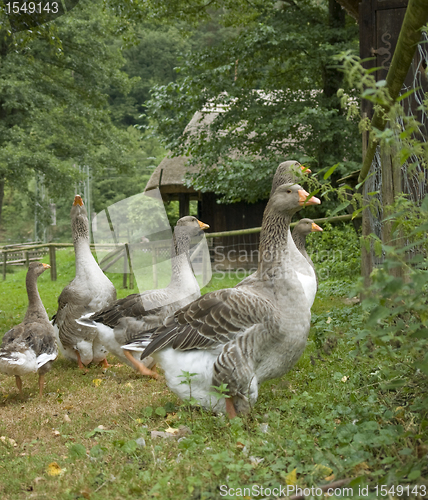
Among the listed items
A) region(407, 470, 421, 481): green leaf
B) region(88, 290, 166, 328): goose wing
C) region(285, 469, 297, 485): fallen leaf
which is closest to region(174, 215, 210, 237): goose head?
region(88, 290, 166, 328): goose wing

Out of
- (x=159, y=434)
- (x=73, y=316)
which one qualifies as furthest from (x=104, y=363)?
(x=159, y=434)

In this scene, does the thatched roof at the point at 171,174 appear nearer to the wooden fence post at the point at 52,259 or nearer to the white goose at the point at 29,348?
the wooden fence post at the point at 52,259

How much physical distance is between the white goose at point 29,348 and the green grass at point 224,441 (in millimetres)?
368

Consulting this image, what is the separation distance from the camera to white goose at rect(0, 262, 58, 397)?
491 cm

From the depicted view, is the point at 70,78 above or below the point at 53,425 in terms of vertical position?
above

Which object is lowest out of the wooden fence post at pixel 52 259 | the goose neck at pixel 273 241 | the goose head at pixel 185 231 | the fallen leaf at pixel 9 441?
A: the wooden fence post at pixel 52 259

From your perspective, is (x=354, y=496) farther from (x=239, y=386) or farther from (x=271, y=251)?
(x=271, y=251)

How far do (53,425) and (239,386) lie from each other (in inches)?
69.1

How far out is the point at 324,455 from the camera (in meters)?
2.68

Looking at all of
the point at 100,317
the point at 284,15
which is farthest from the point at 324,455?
the point at 284,15

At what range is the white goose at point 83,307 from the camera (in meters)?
6.39

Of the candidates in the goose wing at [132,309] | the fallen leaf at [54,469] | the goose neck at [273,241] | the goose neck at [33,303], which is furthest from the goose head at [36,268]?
the fallen leaf at [54,469]

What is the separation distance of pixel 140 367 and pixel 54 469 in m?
2.50

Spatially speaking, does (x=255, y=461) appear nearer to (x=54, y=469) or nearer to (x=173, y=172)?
(x=54, y=469)
